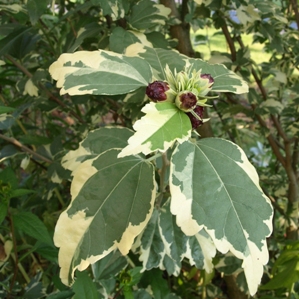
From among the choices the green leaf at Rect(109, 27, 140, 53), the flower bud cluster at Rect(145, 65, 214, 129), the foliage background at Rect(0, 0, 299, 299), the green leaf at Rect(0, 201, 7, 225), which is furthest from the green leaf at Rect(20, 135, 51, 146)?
the flower bud cluster at Rect(145, 65, 214, 129)

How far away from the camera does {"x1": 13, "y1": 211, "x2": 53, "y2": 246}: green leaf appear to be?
2.79ft

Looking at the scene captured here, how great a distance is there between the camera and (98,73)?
67cm

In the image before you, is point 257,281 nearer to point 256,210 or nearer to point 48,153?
point 256,210

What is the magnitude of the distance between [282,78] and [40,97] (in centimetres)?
87

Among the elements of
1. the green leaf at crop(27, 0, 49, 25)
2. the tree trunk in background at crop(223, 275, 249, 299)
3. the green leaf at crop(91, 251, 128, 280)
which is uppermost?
the green leaf at crop(27, 0, 49, 25)

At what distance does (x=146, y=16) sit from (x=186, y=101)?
508 mm

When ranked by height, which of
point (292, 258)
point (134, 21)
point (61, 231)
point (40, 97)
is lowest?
point (292, 258)

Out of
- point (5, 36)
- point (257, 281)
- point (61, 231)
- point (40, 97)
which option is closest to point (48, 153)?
point (40, 97)

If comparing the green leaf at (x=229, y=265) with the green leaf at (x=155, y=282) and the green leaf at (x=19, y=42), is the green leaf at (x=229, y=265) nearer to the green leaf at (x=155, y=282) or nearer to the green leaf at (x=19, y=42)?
the green leaf at (x=155, y=282)

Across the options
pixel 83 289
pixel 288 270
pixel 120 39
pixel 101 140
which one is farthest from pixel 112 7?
pixel 288 270

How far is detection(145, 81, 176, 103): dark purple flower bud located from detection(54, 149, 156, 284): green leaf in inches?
6.1

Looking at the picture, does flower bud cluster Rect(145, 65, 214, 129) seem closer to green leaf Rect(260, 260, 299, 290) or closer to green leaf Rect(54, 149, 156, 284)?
green leaf Rect(54, 149, 156, 284)

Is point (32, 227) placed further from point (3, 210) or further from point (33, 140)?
point (33, 140)

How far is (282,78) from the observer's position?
1312 millimetres
